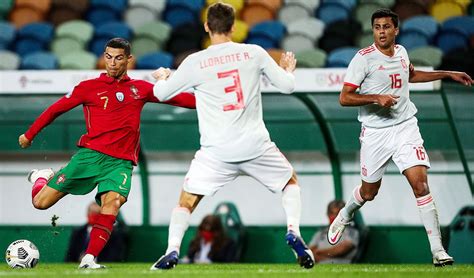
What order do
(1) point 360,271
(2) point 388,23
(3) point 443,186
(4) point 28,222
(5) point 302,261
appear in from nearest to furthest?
1. (5) point 302,261
2. (1) point 360,271
3. (2) point 388,23
4. (3) point 443,186
5. (4) point 28,222

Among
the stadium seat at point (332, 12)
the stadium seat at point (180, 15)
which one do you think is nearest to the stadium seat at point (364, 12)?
the stadium seat at point (332, 12)

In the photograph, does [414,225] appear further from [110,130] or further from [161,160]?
[110,130]

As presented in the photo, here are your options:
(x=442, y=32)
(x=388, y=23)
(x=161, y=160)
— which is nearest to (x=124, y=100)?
(x=388, y=23)

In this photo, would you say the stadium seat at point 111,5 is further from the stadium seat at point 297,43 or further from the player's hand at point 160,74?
the player's hand at point 160,74

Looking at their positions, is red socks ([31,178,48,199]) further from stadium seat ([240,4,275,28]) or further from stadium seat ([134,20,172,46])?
stadium seat ([240,4,275,28])

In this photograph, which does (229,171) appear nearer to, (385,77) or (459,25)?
(385,77)

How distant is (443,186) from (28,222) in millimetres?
5782

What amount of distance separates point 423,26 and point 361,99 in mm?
6988

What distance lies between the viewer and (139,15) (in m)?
18.3

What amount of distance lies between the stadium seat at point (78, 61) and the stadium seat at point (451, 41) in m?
4.98

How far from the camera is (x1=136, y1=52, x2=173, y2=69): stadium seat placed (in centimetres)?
1631

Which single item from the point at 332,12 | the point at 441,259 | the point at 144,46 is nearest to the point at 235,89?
the point at 441,259

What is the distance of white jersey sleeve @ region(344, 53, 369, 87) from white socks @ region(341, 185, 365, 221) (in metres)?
1.19

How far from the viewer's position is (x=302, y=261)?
8.66 metres
